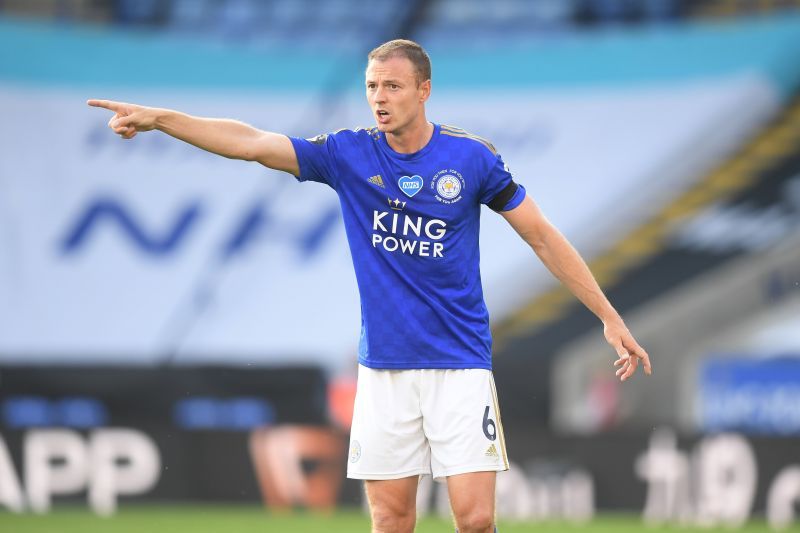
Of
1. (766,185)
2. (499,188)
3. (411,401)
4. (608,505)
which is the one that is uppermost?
(766,185)

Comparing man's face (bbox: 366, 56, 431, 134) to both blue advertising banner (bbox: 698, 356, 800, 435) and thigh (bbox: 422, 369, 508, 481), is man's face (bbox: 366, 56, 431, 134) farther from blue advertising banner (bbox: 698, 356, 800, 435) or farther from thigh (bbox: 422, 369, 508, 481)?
blue advertising banner (bbox: 698, 356, 800, 435)

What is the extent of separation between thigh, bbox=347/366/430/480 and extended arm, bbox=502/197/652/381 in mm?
648

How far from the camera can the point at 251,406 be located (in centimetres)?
1358

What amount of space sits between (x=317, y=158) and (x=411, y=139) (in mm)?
340

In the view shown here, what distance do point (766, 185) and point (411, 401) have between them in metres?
12.3

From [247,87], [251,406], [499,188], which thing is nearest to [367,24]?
[247,87]

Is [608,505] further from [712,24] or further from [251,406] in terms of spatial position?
[712,24]

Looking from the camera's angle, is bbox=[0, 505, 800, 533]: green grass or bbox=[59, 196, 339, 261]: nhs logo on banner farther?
bbox=[59, 196, 339, 261]: nhs logo on banner

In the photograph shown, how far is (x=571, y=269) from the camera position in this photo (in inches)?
204

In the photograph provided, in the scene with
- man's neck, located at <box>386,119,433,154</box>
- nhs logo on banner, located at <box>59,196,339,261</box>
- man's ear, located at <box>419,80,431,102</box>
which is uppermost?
nhs logo on banner, located at <box>59,196,339,261</box>

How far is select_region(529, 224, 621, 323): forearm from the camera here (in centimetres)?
516

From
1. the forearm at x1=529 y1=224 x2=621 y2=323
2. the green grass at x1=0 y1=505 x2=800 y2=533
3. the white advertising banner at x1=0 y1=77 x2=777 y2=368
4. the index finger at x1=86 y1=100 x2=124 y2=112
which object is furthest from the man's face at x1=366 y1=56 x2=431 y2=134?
the white advertising banner at x1=0 y1=77 x2=777 y2=368

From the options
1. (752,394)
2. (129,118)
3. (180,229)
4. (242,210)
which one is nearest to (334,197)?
(242,210)

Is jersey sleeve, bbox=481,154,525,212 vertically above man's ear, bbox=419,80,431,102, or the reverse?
man's ear, bbox=419,80,431,102
